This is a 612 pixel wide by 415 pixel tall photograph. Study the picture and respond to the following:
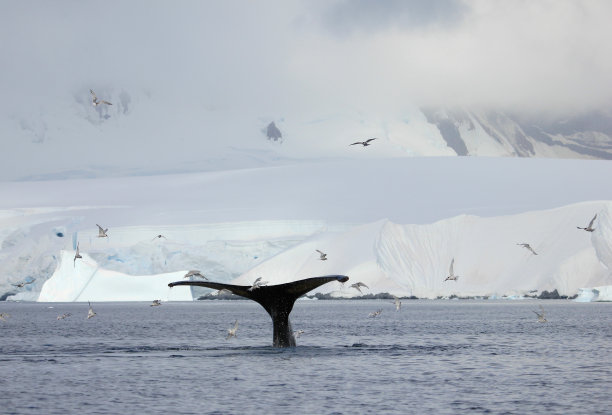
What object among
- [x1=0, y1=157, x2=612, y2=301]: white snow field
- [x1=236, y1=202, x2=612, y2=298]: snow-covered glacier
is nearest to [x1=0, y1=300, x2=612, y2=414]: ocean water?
[x1=236, y1=202, x2=612, y2=298]: snow-covered glacier

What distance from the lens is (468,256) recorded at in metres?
140

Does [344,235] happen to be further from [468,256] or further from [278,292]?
[278,292]

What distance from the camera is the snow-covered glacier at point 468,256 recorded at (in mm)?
128250

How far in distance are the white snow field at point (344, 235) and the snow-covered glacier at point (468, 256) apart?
18 centimetres

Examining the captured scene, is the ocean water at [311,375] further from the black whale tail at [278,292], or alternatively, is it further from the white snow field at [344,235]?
the white snow field at [344,235]

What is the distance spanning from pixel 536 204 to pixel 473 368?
11945 centimetres

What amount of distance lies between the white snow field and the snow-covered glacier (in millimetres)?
183

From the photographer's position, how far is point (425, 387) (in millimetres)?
30500

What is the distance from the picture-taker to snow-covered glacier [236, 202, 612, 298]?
128 meters

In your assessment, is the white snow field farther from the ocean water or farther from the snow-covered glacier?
the ocean water

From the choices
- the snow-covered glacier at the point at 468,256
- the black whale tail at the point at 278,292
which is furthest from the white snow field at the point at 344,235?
the black whale tail at the point at 278,292

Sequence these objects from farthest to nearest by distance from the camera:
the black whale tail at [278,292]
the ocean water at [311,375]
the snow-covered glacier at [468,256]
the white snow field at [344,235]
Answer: the white snow field at [344,235] → the snow-covered glacier at [468,256] → the black whale tail at [278,292] → the ocean water at [311,375]

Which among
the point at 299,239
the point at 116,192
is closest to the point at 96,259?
the point at 299,239

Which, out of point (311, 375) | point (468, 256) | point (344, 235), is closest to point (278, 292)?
point (311, 375)
